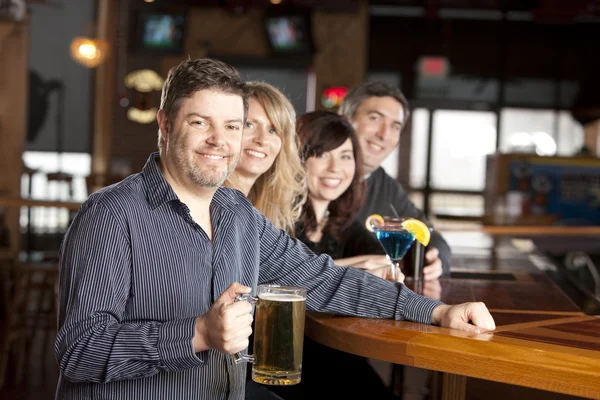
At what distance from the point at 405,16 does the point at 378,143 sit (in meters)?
8.48

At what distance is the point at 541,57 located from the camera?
11555 mm

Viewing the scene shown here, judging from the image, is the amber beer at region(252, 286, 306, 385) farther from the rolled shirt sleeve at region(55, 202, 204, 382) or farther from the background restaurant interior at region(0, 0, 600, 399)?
the background restaurant interior at region(0, 0, 600, 399)

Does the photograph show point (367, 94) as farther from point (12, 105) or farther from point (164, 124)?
point (12, 105)

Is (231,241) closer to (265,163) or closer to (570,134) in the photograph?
(265,163)

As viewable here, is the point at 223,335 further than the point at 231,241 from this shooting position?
No

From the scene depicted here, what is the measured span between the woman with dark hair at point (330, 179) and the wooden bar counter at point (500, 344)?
0.57 meters

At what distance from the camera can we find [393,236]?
7.59ft

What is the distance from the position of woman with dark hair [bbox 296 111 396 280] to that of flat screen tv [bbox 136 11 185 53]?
7830mm

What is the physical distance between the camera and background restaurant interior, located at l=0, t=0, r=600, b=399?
28.7 feet

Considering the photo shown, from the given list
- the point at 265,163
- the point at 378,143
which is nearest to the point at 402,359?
the point at 265,163

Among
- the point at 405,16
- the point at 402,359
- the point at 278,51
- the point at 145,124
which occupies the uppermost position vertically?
the point at 405,16

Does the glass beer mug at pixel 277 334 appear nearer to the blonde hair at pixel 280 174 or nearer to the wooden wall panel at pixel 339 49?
the blonde hair at pixel 280 174

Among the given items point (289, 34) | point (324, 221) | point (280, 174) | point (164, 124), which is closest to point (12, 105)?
point (289, 34)

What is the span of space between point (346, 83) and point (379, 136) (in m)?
7.58
